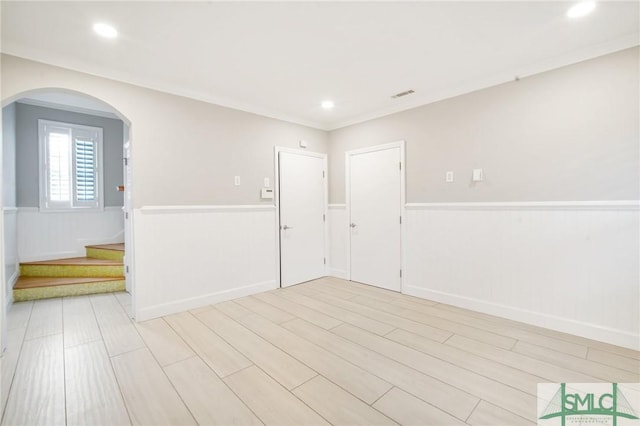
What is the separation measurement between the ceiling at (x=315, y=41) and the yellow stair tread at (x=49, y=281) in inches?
108

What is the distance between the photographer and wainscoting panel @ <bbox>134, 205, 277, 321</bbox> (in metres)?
3.02

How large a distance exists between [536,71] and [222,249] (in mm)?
3880

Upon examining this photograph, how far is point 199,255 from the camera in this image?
339 cm

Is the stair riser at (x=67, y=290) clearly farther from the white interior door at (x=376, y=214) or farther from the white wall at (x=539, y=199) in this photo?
the white wall at (x=539, y=199)

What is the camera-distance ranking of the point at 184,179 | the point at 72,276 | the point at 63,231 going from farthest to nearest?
the point at 63,231
the point at 72,276
the point at 184,179

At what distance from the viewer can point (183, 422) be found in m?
1.58

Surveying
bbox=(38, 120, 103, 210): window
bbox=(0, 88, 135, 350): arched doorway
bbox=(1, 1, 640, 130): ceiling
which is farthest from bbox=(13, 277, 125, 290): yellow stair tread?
bbox=(1, 1, 640, 130): ceiling

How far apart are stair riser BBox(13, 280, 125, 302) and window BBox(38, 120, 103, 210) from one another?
1.52 meters

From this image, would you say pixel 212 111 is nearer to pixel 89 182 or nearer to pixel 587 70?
pixel 89 182

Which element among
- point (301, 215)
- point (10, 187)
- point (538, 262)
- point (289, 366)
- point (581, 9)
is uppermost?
point (581, 9)

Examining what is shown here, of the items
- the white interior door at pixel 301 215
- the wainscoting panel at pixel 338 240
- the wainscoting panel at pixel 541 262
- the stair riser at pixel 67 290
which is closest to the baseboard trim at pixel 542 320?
the wainscoting panel at pixel 541 262

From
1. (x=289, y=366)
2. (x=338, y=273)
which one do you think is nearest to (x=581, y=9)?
(x=289, y=366)

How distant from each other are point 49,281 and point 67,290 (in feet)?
1.09

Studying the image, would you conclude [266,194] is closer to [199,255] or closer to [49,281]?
[199,255]
